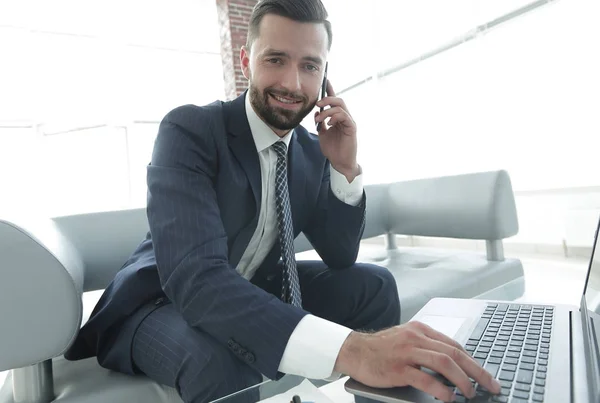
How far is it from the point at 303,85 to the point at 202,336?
760 millimetres

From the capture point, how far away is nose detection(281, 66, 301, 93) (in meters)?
1.17

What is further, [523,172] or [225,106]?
[523,172]

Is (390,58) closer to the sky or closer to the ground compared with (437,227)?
closer to the sky

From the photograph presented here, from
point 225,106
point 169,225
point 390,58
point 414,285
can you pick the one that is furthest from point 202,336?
point 390,58

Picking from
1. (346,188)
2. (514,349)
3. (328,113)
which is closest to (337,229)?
(346,188)

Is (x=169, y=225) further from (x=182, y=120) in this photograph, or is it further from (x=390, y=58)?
(x=390, y=58)

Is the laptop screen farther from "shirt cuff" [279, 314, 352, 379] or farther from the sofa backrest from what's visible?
the sofa backrest

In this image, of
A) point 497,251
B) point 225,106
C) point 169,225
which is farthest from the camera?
point 497,251

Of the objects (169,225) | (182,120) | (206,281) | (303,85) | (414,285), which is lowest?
(414,285)

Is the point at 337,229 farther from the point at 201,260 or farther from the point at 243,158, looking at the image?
the point at 201,260

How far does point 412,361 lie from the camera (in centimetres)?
52

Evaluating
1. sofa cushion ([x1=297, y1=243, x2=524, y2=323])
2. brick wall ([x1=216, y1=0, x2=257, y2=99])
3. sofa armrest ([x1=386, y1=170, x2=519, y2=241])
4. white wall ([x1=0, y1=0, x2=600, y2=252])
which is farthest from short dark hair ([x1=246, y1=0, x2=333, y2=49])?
brick wall ([x1=216, y1=0, x2=257, y2=99])

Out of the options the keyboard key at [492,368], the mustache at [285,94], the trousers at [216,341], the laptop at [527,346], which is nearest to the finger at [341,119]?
the mustache at [285,94]

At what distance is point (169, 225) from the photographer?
2.71 feet
